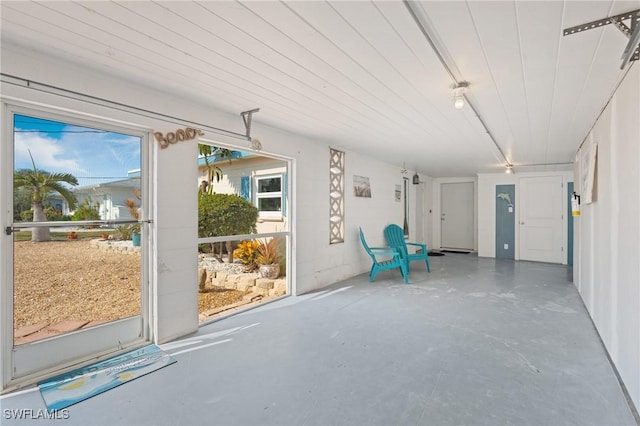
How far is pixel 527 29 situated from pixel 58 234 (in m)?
3.31

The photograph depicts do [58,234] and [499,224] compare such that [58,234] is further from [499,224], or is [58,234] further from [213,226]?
[499,224]

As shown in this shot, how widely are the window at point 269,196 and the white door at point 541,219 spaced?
20.3 ft

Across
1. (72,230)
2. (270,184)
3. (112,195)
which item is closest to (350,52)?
(112,195)

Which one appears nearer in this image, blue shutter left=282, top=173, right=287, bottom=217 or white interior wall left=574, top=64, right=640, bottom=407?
white interior wall left=574, top=64, right=640, bottom=407

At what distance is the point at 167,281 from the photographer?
112 inches

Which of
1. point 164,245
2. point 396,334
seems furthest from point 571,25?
point 164,245

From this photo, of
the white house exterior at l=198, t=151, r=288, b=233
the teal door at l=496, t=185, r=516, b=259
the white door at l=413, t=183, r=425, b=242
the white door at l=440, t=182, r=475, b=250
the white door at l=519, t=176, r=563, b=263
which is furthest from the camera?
the white door at l=440, t=182, r=475, b=250

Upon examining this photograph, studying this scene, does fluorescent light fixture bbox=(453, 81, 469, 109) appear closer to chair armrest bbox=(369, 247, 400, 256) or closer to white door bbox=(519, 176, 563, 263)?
chair armrest bbox=(369, 247, 400, 256)

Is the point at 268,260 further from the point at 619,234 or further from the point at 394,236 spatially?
the point at 619,234

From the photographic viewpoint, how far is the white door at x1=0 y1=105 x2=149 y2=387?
212 cm

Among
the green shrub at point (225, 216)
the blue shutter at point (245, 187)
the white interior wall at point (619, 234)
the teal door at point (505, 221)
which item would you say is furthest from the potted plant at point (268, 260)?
the teal door at point (505, 221)

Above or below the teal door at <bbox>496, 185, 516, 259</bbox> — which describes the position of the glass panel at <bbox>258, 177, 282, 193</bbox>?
above

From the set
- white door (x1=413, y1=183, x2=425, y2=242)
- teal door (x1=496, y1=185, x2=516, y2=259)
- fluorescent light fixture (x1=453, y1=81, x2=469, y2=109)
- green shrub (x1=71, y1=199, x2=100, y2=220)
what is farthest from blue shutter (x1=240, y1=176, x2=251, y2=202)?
teal door (x1=496, y1=185, x2=516, y2=259)

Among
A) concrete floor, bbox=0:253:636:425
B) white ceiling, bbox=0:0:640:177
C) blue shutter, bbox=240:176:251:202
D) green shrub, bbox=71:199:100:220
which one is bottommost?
concrete floor, bbox=0:253:636:425
